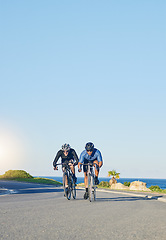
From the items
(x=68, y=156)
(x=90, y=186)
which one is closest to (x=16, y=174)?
(x=68, y=156)

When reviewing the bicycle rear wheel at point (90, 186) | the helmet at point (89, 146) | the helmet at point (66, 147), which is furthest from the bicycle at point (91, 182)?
the helmet at point (66, 147)

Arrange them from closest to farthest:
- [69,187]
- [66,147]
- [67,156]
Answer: [69,187]
[66,147]
[67,156]

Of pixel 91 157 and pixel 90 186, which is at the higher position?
pixel 91 157

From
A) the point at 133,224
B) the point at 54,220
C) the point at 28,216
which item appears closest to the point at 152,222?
the point at 133,224

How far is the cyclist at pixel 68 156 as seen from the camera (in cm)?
1553

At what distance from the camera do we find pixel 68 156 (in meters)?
15.7

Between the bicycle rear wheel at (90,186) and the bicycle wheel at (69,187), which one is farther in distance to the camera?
the bicycle wheel at (69,187)

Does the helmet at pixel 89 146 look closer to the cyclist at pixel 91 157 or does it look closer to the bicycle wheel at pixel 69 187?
the cyclist at pixel 91 157

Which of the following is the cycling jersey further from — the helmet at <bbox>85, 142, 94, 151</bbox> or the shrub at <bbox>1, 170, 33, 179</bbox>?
the shrub at <bbox>1, 170, 33, 179</bbox>

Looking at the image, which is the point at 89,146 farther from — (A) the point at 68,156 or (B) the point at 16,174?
(B) the point at 16,174

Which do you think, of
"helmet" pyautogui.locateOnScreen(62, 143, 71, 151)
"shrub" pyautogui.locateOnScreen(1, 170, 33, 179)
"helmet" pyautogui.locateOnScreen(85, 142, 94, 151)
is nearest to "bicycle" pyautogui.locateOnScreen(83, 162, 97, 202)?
"helmet" pyautogui.locateOnScreen(85, 142, 94, 151)

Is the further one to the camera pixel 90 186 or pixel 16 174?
pixel 16 174

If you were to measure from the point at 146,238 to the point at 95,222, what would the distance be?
1.99 meters

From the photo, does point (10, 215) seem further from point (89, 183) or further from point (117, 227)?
point (89, 183)
